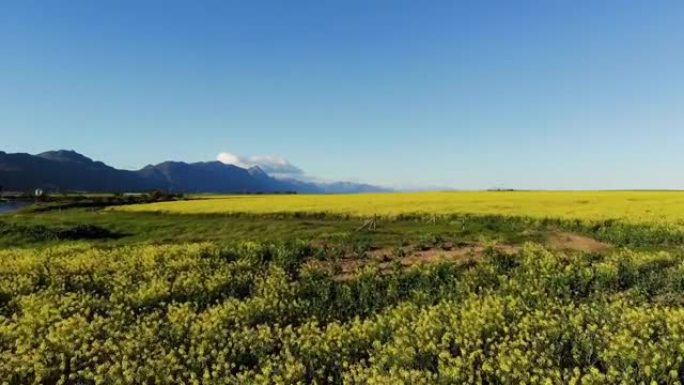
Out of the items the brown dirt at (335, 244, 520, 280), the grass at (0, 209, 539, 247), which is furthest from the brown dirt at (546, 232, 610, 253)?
the brown dirt at (335, 244, 520, 280)

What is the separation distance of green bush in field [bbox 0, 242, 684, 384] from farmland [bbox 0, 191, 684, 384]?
7 centimetres

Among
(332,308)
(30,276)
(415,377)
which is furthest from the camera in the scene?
(30,276)

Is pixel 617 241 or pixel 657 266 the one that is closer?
pixel 657 266

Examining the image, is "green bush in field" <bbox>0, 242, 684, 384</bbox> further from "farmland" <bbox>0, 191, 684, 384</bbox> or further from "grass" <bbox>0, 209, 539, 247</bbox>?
"grass" <bbox>0, 209, 539, 247</bbox>

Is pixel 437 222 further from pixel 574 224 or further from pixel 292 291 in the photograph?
pixel 292 291

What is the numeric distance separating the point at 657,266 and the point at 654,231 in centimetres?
1271

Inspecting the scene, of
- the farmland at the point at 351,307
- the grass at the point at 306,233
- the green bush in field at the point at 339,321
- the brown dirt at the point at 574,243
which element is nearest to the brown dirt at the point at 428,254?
the brown dirt at the point at 574,243

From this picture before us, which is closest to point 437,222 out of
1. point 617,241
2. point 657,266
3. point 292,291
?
point 617,241

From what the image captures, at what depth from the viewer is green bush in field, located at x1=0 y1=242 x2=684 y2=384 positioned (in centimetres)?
1152

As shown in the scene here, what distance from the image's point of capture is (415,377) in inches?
414

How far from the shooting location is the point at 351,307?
1778cm

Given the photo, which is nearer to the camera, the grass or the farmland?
the farmland

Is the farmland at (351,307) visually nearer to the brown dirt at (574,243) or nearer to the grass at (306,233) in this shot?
the brown dirt at (574,243)

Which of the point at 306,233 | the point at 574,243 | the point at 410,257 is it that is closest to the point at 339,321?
the point at 410,257
